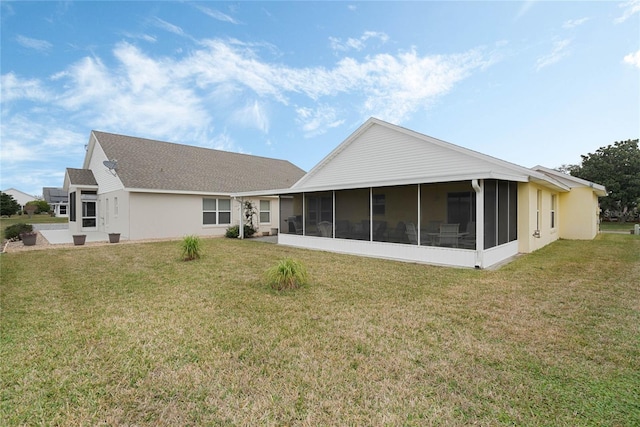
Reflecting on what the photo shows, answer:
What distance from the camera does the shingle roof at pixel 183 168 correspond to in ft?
A: 52.1

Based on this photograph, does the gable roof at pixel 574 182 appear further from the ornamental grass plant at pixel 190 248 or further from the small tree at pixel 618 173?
the ornamental grass plant at pixel 190 248

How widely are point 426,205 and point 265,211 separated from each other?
12759mm

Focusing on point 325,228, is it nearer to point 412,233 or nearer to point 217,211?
point 412,233

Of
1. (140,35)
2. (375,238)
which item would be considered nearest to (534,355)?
(375,238)

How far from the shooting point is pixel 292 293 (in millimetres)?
5938

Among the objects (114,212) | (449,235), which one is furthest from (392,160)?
(114,212)

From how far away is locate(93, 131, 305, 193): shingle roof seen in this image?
15.9 metres

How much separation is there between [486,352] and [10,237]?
2094cm

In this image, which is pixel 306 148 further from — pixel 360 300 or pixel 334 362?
pixel 334 362

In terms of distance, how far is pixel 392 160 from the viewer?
12812mm

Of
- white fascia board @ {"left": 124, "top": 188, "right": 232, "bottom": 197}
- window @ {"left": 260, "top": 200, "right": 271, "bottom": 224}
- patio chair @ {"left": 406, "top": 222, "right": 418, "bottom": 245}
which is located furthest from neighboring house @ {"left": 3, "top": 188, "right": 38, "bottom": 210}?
patio chair @ {"left": 406, "top": 222, "right": 418, "bottom": 245}

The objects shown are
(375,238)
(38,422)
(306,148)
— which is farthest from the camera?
(306,148)

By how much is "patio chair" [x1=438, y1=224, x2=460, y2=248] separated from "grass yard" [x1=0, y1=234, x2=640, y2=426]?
6.02ft

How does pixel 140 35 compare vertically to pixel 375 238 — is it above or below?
above
